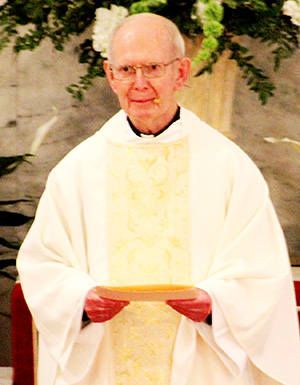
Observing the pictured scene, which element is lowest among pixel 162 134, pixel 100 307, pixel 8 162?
pixel 8 162

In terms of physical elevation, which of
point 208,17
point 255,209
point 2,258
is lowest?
point 2,258

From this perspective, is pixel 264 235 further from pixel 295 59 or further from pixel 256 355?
pixel 295 59

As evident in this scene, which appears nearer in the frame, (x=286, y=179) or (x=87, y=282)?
(x=87, y=282)

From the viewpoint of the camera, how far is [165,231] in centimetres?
323

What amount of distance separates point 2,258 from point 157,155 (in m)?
2.11

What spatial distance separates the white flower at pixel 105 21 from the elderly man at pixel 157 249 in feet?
2.78

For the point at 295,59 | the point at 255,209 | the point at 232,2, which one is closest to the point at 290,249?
the point at 295,59

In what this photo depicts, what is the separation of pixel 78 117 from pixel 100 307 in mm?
2145

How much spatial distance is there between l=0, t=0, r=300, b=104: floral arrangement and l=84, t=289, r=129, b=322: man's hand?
148 cm

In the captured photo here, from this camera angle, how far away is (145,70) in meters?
3.09

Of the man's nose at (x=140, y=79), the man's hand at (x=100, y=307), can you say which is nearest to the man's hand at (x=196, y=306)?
the man's hand at (x=100, y=307)

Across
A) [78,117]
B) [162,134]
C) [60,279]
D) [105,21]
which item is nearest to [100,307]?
[60,279]

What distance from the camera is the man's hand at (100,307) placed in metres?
2.97

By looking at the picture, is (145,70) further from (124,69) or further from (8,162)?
(8,162)
